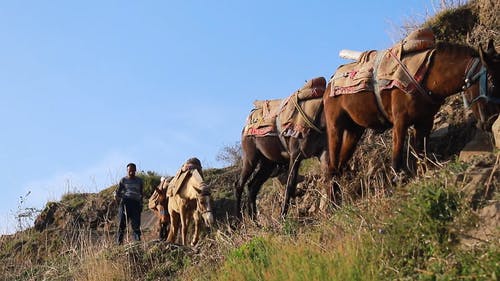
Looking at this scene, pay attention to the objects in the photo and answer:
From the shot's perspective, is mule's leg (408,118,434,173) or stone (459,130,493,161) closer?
stone (459,130,493,161)

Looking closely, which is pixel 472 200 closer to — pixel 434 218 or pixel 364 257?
pixel 434 218

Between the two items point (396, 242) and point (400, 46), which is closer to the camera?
point (396, 242)

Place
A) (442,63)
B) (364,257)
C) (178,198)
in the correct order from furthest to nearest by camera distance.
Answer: (178,198) < (442,63) < (364,257)

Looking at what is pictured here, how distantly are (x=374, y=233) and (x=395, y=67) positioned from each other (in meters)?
4.13

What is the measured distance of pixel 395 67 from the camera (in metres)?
11.9

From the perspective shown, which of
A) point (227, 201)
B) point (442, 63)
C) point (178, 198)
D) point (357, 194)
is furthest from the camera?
point (227, 201)

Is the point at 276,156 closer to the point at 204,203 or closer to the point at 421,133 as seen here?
the point at 204,203

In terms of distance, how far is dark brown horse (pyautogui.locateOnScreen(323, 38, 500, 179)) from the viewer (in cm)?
1080

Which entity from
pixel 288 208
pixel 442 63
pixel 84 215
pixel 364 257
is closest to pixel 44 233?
pixel 84 215

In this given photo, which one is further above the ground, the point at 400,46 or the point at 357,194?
the point at 400,46

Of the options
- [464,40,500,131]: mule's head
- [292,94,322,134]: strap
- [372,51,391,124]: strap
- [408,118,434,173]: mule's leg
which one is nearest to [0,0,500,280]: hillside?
[408,118,434,173]: mule's leg

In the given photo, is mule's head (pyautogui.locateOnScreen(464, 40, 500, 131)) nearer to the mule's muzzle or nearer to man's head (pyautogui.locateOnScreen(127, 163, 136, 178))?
the mule's muzzle

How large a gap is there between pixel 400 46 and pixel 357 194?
2.17 meters

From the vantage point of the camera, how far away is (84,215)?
23422mm
